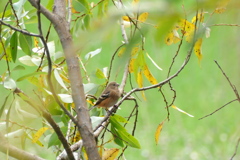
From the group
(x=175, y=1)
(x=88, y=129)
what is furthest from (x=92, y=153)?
(x=175, y=1)

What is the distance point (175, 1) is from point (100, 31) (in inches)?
3.5

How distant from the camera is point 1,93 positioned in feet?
5.08

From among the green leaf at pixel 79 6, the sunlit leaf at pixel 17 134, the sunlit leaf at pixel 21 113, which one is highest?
the green leaf at pixel 79 6

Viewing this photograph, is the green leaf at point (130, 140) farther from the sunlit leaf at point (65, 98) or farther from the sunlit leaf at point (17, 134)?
the sunlit leaf at point (17, 134)

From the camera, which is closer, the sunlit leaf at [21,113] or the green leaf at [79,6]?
the sunlit leaf at [21,113]

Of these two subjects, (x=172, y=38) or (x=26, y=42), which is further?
(x=172, y=38)

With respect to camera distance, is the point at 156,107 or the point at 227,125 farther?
the point at 156,107

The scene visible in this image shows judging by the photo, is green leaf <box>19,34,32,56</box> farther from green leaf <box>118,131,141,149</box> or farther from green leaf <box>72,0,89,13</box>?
green leaf <box>118,131,141,149</box>

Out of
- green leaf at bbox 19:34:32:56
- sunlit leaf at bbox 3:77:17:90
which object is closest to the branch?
sunlit leaf at bbox 3:77:17:90

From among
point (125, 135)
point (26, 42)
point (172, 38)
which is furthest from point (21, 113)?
point (172, 38)

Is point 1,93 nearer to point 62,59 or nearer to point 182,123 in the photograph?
point 62,59

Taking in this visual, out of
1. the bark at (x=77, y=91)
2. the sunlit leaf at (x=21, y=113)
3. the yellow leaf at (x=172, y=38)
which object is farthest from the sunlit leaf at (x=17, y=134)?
the yellow leaf at (x=172, y=38)

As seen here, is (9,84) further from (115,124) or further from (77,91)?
(115,124)

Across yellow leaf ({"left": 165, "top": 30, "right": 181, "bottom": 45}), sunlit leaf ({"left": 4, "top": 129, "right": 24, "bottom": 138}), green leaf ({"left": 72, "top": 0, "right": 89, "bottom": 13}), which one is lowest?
sunlit leaf ({"left": 4, "top": 129, "right": 24, "bottom": 138})
